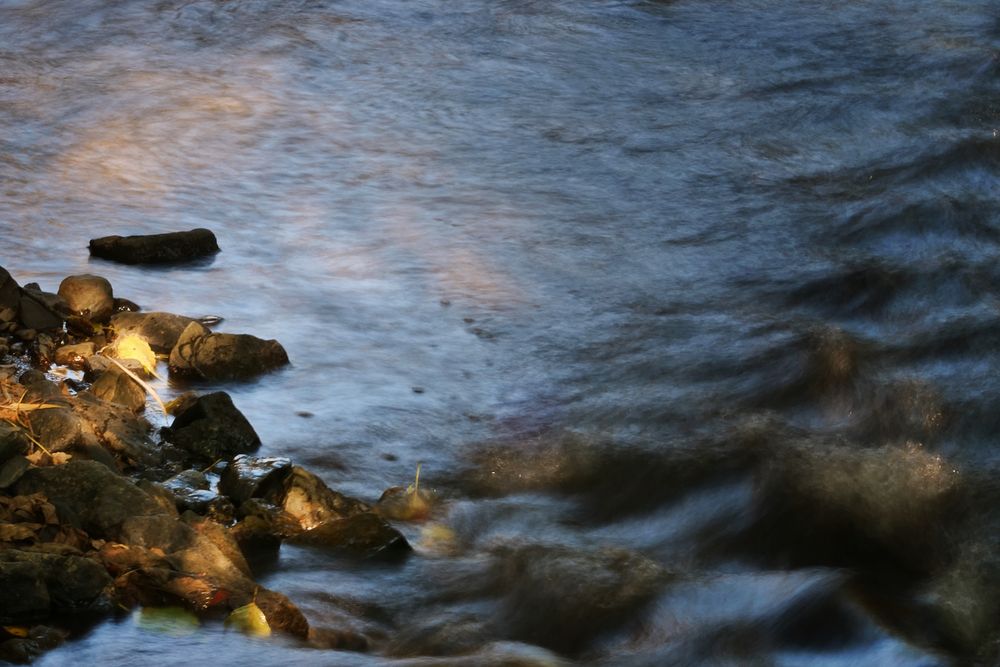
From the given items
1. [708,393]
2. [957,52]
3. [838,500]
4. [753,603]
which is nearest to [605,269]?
[708,393]

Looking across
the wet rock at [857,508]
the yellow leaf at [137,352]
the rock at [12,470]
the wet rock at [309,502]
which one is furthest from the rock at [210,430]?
the wet rock at [857,508]

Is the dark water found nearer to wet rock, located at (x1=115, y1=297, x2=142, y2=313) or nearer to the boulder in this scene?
wet rock, located at (x1=115, y1=297, x2=142, y2=313)

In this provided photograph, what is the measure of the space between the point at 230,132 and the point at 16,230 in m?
1.59

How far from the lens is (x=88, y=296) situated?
15.1ft

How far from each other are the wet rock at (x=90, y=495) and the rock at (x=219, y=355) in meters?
1.00

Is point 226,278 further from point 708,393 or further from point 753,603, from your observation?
point 753,603

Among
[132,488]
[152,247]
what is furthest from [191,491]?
[152,247]

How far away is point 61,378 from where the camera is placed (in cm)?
420

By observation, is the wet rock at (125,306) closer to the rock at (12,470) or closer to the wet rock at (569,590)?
the rock at (12,470)

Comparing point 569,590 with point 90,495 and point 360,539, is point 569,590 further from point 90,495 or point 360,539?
point 90,495

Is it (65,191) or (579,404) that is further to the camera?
(65,191)

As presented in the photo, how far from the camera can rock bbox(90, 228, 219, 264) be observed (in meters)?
5.25

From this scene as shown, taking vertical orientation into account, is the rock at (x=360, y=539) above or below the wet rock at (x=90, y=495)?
below

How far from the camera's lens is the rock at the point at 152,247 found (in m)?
5.25
